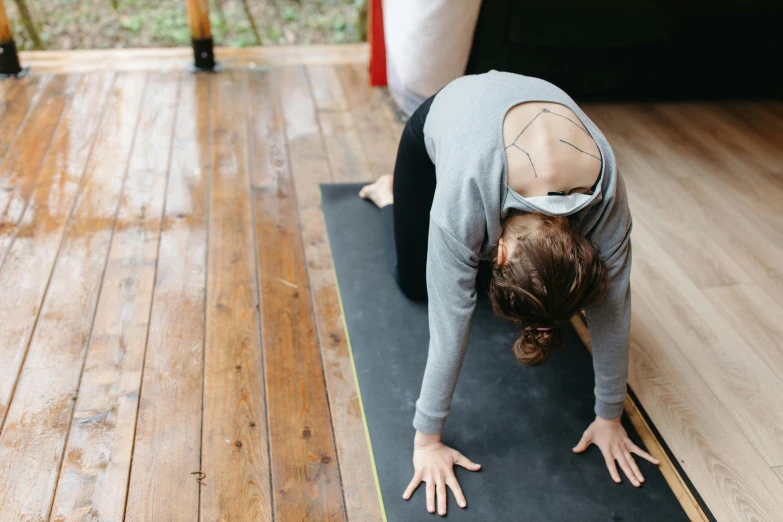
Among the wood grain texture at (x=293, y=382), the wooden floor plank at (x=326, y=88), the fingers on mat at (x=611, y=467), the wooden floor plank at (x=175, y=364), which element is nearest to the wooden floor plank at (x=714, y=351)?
the fingers on mat at (x=611, y=467)

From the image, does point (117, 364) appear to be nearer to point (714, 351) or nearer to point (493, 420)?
point (493, 420)

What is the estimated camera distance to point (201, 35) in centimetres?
321

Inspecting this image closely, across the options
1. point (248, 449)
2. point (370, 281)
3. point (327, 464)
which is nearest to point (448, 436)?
point (327, 464)

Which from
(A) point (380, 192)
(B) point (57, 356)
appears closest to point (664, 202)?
(A) point (380, 192)

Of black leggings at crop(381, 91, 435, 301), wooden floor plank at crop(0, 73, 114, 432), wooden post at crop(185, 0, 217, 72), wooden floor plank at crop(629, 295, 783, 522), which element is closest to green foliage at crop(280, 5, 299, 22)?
wooden post at crop(185, 0, 217, 72)

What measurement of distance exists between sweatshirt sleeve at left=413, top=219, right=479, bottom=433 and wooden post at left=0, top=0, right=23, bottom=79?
8.54ft

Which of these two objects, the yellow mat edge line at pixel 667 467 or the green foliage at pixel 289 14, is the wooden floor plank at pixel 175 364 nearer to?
the yellow mat edge line at pixel 667 467

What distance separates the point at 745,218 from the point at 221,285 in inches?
72.7

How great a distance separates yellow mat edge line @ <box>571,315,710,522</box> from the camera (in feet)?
4.77

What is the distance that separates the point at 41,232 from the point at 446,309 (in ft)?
4.99

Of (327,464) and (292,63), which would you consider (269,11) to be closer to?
(292,63)

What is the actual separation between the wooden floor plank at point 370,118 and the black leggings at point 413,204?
30.2 inches

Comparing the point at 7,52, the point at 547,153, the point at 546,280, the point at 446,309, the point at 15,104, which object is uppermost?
the point at 547,153

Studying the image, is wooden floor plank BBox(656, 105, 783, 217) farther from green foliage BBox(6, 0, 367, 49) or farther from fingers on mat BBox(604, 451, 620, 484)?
green foliage BBox(6, 0, 367, 49)
